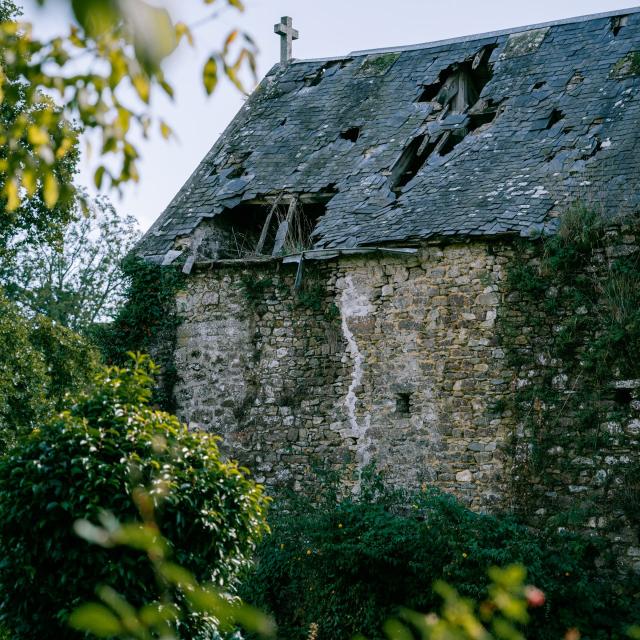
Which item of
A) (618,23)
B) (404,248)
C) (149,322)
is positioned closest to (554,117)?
(618,23)

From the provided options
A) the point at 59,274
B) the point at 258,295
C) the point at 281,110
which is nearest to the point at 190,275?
the point at 258,295

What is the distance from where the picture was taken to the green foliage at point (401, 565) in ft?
30.8

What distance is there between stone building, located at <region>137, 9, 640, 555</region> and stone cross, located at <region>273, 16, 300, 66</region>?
2.00 metres

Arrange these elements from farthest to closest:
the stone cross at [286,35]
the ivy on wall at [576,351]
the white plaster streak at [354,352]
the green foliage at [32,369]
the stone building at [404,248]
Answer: the stone cross at [286,35], the green foliage at [32,369], the white plaster streak at [354,352], the stone building at [404,248], the ivy on wall at [576,351]

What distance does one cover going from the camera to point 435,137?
44.6ft

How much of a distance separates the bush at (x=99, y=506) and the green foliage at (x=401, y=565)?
2951 mm

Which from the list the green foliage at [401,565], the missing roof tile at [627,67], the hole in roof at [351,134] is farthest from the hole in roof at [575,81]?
the green foliage at [401,565]

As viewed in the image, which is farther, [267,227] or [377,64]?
[377,64]

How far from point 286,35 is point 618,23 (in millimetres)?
6051

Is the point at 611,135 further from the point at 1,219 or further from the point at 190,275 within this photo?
the point at 1,219

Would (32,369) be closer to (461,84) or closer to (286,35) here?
(286,35)

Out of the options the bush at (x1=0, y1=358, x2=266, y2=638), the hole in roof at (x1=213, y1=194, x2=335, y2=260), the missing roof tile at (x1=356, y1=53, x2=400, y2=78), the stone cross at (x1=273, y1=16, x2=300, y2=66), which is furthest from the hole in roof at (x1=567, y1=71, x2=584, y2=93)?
the bush at (x1=0, y1=358, x2=266, y2=638)

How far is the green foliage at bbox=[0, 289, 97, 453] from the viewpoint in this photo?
51.7ft

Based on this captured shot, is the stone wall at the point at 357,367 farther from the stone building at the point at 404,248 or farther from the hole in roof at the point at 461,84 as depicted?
the hole in roof at the point at 461,84
